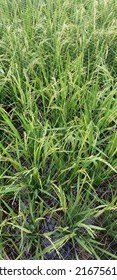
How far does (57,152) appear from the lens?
1310 mm

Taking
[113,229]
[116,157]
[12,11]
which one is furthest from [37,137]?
[12,11]

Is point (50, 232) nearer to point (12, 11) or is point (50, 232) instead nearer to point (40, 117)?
point (40, 117)

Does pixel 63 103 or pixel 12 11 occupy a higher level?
pixel 12 11

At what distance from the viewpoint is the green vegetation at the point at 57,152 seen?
1.20m

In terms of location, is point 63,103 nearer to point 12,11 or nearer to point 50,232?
point 50,232

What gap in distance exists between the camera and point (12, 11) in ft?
6.15

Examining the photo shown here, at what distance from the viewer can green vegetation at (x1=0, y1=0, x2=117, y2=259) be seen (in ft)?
3.93
